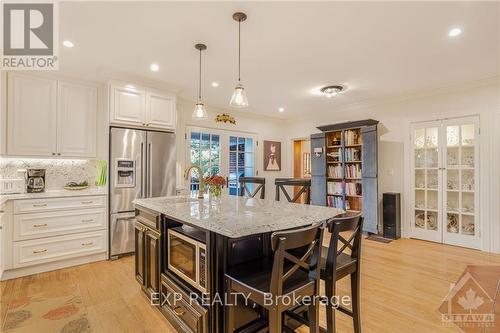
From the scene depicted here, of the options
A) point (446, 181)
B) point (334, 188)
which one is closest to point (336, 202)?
point (334, 188)

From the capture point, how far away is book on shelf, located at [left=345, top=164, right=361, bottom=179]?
494 cm

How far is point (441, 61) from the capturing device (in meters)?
3.15

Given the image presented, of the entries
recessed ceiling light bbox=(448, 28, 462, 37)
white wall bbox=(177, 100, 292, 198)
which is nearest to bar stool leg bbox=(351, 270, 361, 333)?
recessed ceiling light bbox=(448, 28, 462, 37)

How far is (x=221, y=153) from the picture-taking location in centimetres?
543

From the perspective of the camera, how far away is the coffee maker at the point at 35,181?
3332 millimetres

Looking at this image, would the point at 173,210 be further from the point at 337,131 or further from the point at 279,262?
the point at 337,131

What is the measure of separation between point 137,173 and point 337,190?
12.5 ft

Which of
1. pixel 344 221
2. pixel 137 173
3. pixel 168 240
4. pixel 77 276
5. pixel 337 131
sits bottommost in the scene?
pixel 77 276

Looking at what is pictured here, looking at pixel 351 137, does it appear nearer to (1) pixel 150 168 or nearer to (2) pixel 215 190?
(2) pixel 215 190

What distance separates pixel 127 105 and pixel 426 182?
5.00m

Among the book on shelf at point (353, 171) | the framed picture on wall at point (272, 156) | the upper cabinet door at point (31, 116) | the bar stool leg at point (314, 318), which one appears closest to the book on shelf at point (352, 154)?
the book on shelf at point (353, 171)

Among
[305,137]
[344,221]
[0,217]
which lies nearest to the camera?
[344,221]

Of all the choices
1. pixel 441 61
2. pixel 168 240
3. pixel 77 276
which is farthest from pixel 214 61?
pixel 77 276

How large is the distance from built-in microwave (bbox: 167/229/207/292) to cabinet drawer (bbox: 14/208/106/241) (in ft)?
6.64
